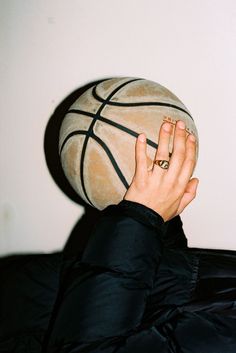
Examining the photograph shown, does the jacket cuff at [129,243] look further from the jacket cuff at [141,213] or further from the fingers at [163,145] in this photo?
the fingers at [163,145]

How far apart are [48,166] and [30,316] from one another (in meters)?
0.93

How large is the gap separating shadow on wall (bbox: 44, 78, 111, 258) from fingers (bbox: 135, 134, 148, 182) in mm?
873

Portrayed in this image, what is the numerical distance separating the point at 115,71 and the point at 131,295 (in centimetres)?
110

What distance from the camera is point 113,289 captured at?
65 centimetres

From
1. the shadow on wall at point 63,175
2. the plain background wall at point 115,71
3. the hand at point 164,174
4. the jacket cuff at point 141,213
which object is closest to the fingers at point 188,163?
the hand at point 164,174

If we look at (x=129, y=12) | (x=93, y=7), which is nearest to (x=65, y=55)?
(x=93, y=7)

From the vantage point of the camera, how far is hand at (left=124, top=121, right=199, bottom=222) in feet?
2.40

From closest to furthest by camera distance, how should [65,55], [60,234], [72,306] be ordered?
1. [72,306]
2. [65,55]
3. [60,234]

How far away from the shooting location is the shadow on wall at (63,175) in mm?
1597

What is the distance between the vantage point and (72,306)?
0.66 metres

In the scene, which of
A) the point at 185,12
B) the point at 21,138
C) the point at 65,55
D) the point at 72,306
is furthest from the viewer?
the point at 21,138

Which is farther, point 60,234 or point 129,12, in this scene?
point 60,234

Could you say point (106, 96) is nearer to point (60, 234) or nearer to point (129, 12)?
point (129, 12)

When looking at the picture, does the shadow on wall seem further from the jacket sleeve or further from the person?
the jacket sleeve
